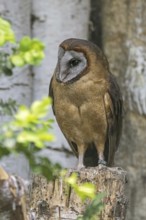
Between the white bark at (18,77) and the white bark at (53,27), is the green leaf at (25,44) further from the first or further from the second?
the white bark at (53,27)

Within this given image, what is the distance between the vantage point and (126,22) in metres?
7.12

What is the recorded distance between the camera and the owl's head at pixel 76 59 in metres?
5.16

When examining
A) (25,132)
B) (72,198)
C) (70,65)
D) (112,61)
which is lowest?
(72,198)

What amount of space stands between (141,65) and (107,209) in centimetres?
305

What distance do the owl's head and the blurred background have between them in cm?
170

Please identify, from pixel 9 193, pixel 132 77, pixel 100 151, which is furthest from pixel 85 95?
pixel 9 193

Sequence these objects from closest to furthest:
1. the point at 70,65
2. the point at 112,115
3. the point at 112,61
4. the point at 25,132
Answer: the point at 25,132 < the point at 70,65 < the point at 112,115 < the point at 112,61

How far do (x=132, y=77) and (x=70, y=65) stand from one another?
185 cm

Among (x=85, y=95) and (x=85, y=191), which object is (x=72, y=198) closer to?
(x=85, y=95)

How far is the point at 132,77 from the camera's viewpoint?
7.03m

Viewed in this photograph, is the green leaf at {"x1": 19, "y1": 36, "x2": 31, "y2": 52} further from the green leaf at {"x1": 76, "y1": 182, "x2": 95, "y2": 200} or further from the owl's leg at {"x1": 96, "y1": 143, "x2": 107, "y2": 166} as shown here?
the owl's leg at {"x1": 96, "y1": 143, "x2": 107, "y2": 166}

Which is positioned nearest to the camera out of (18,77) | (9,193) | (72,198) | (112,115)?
(9,193)

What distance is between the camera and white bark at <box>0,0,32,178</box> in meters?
6.92

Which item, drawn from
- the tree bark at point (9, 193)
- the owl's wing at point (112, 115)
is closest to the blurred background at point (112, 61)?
the owl's wing at point (112, 115)
